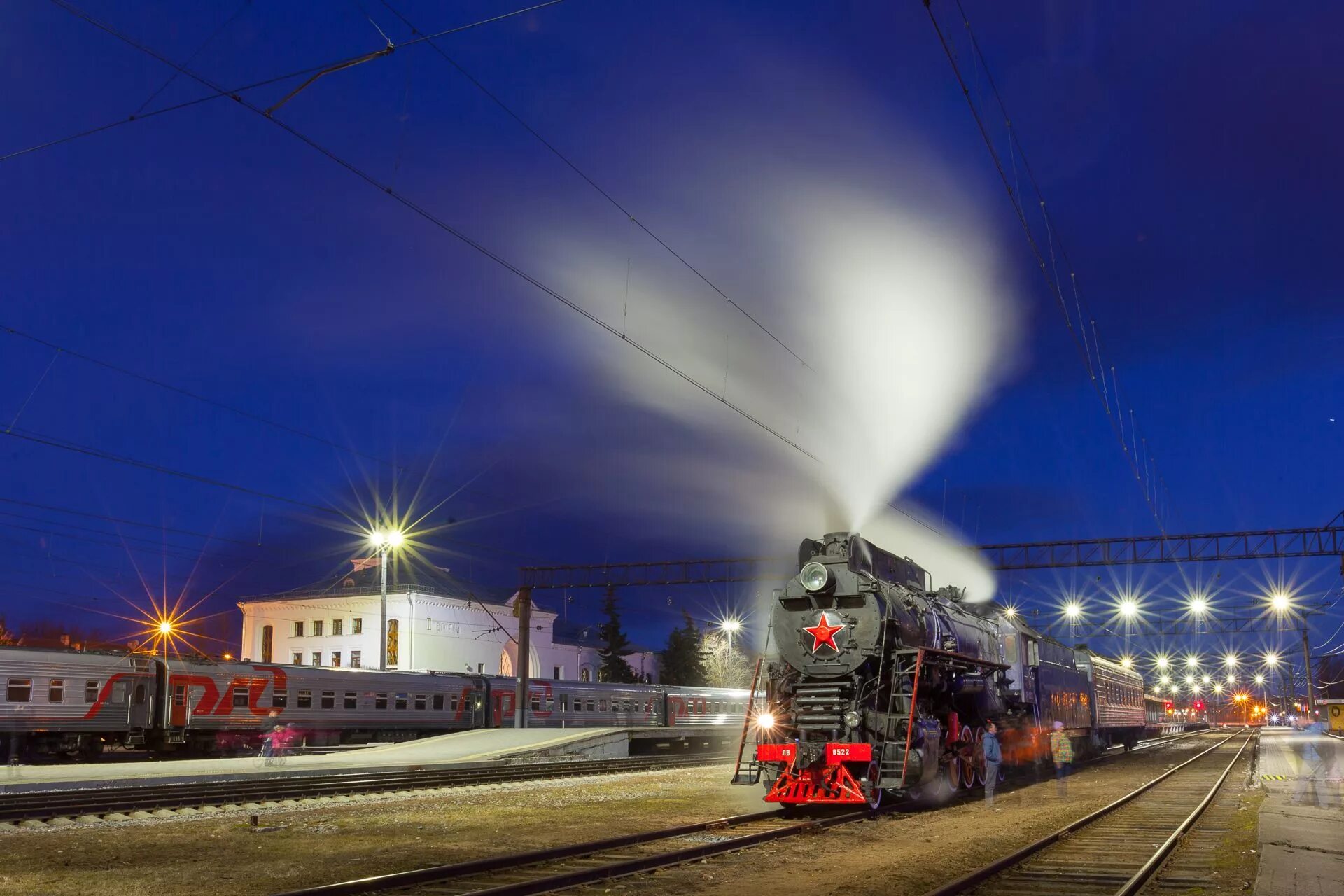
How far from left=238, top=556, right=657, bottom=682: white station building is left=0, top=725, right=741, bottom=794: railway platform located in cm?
2517

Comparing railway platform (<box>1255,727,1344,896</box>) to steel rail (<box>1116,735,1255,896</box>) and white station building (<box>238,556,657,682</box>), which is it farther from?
white station building (<box>238,556,657,682</box>)

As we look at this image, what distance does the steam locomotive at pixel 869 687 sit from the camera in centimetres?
1547

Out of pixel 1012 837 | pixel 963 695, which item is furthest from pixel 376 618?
pixel 1012 837

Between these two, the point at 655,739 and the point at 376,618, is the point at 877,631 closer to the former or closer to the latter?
the point at 655,739

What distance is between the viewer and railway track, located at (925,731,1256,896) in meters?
9.73

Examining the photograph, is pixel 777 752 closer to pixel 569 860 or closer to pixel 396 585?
pixel 569 860

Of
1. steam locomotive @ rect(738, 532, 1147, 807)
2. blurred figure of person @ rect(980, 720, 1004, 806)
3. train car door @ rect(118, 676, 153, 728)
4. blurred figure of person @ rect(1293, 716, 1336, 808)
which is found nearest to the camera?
steam locomotive @ rect(738, 532, 1147, 807)

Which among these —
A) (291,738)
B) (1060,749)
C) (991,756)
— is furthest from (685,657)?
(991,756)

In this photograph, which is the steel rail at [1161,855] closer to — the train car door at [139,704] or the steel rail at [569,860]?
the steel rail at [569,860]

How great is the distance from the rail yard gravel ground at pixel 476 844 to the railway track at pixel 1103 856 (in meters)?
0.42

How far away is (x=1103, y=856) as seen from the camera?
1181cm

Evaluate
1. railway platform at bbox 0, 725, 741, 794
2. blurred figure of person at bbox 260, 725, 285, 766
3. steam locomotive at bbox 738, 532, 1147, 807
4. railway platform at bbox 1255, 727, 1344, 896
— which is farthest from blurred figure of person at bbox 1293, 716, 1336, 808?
blurred figure of person at bbox 260, 725, 285, 766

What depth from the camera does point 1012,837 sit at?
43.3 feet

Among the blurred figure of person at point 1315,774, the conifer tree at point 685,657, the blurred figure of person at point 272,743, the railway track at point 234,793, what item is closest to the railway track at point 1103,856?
the blurred figure of person at point 1315,774
